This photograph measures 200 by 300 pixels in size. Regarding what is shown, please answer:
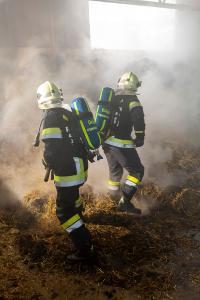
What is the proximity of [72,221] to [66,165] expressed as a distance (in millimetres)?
669

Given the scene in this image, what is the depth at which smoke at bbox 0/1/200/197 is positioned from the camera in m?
7.00

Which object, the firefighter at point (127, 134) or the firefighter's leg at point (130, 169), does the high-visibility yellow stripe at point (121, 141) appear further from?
the firefighter's leg at point (130, 169)

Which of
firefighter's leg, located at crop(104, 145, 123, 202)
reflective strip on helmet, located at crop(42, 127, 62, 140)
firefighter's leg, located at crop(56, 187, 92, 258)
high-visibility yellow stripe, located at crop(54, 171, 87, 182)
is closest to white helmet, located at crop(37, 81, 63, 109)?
reflective strip on helmet, located at crop(42, 127, 62, 140)

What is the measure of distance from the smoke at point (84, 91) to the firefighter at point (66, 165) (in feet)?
7.55

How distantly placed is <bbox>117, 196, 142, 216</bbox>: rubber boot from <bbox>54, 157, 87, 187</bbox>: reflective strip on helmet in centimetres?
162

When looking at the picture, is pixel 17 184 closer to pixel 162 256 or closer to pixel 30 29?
pixel 162 256

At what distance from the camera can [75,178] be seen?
377cm

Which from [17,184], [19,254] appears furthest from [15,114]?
[19,254]

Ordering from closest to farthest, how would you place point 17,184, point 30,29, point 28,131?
point 17,184
point 28,131
point 30,29

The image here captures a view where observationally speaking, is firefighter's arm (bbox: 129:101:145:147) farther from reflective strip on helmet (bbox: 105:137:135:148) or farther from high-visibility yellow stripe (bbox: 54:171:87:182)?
high-visibility yellow stripe (bbox: 54:171:87:182)

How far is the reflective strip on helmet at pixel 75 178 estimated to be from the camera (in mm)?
3750

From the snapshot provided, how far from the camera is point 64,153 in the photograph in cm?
371

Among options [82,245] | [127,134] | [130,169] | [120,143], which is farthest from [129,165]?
[82,245]

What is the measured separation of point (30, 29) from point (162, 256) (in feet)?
25.5
